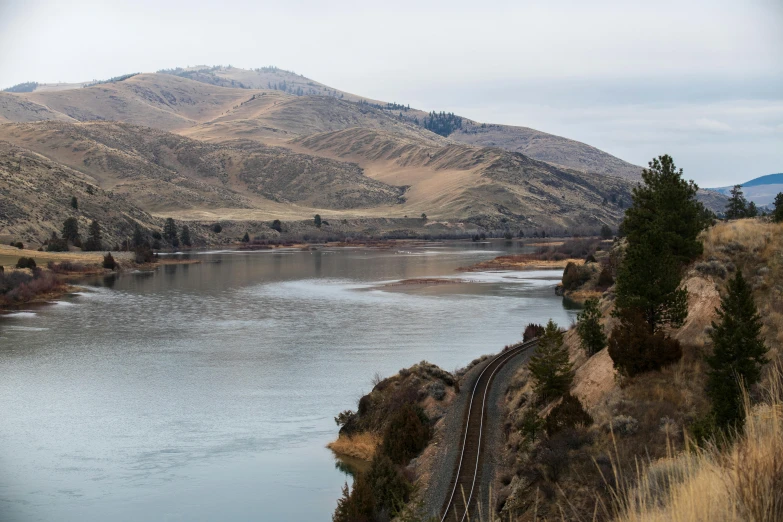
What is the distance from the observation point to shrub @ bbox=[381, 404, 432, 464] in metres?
23.2

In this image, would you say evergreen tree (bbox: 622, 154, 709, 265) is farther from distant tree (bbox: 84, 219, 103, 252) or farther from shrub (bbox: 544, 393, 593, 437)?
distant tree (bbox: 84, 219, 103, 252)

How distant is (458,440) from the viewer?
73.9 ft

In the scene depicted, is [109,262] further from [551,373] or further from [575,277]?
[551,373]

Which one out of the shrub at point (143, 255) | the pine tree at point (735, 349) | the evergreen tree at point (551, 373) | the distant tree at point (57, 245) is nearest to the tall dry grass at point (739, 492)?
the pine tree at point (735, 349)

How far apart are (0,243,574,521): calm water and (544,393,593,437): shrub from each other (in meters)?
6.90

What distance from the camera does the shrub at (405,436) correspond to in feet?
76.1

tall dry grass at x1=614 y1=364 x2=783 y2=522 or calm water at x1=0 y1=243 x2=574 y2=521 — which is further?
calm water at x1=0 y1=243 x2=574 y2=521

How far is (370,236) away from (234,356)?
409ft

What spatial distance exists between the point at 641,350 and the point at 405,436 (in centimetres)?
794

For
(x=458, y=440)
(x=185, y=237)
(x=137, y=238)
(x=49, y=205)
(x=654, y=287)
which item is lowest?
(x=458, y=440)

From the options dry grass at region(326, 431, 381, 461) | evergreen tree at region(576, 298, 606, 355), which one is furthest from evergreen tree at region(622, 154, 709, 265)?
dry grass at region(326, 431, 381, 461)

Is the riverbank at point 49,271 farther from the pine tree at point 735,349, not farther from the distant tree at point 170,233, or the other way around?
the pine tree at point 735,349

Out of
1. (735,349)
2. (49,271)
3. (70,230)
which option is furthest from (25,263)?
(735,349)

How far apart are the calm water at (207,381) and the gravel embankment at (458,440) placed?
3635mm
